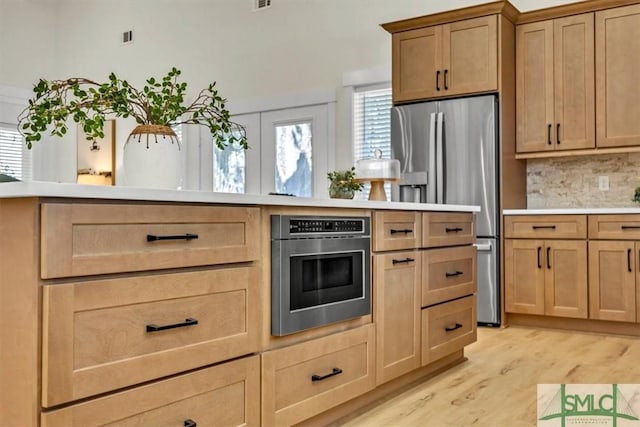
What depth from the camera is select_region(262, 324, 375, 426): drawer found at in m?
2.06

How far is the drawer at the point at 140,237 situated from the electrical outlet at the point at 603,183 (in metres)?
3.55

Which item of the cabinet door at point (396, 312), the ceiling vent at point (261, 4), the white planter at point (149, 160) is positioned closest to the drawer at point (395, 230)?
the cabinet door at point (396, 312)

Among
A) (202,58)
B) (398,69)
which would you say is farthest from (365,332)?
(202,58)

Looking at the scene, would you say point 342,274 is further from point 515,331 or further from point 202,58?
point 202,58

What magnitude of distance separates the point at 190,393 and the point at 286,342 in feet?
1.46

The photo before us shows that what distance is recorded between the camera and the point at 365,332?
2.52 meters

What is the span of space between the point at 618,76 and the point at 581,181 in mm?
834

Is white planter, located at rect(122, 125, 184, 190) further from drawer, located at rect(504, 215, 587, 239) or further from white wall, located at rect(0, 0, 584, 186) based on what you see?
white wall, located at rect(0, 0, 584, 186)

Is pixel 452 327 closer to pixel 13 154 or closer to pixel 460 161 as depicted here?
pixel 460 161

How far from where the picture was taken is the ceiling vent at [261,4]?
6332mm

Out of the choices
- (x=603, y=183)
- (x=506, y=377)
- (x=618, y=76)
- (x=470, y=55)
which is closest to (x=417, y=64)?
(x=470, y=55)

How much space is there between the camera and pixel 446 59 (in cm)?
474

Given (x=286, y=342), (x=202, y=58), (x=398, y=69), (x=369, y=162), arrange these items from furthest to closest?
(x=202, y=58) → (x=398, y=69) → (x=369, y=162) → (x=286, y=342)

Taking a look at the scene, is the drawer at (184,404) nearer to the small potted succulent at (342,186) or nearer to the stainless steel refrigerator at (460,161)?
the small potted succulent at (342,186)
